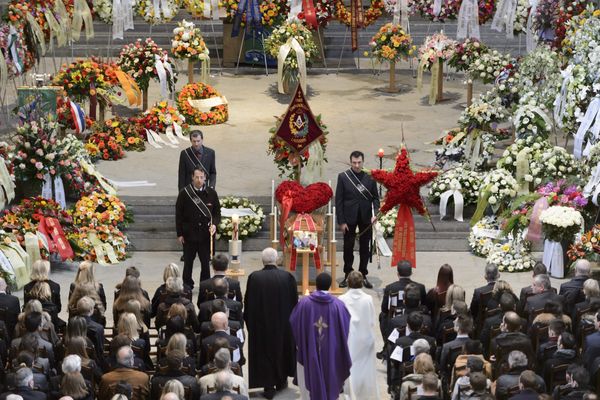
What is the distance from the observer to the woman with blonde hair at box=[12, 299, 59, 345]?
46.9 ft

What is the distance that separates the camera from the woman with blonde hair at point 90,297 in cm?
1505

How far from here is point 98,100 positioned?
2486 cm

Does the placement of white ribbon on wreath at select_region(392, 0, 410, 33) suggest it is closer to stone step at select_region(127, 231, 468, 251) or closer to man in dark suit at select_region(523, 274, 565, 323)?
stone step at select_region(127, 231, 468, 251)

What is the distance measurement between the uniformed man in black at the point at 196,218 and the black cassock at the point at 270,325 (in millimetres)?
3102

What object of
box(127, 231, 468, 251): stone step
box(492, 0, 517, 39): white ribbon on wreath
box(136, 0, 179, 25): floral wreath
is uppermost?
box(492, 0, 517, 39): white ribbon on wreath

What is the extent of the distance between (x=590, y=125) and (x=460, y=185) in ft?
6.66

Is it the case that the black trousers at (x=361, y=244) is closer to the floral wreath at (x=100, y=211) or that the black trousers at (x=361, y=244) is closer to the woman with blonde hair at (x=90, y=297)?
the floral wreath at (x=100, y=211)

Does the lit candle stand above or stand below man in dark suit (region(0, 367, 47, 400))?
below

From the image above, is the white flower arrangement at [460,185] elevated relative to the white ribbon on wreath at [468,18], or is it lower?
lower

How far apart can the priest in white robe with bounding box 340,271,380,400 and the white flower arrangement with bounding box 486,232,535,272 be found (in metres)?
4.82

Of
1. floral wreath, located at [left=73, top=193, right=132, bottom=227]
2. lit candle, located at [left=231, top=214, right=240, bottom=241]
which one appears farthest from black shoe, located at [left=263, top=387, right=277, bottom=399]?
floral wreath, located at [left=73, top=193, right=132, bottom=227]

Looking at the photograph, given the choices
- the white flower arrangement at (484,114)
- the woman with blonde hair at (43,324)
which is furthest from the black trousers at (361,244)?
the woman with blonde hair at (43,324)

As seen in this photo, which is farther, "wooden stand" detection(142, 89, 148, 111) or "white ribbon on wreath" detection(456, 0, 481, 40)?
"wooden stand" detection(142, 89, 148, 111)

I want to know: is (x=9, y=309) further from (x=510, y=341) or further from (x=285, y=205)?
(x=510, y=341)
